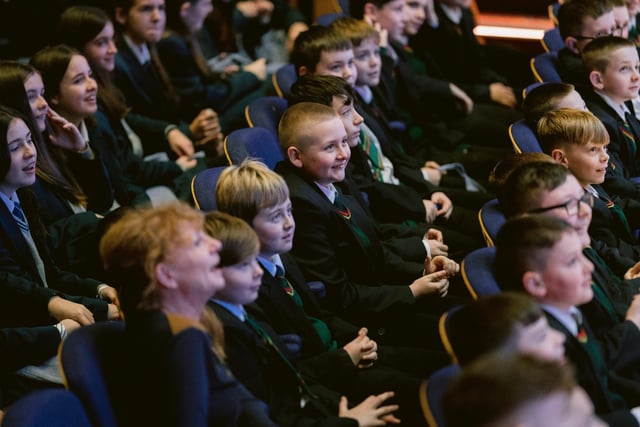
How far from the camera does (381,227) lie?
12.0 feet

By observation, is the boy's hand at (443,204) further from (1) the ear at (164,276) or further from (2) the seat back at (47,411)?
(2) the seat back at (47,411)

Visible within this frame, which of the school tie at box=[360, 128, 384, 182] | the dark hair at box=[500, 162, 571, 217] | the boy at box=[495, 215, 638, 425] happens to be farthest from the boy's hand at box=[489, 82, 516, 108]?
the boy at box=[495, 215, 638, 425]

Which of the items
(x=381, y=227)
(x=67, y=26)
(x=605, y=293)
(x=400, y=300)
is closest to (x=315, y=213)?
(x=400, y=300)

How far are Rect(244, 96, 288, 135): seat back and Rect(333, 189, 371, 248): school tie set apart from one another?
45 centimetres

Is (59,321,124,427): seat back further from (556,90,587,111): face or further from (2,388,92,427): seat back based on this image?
(556,90,587,111): face

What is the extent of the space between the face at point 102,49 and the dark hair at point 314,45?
801mm

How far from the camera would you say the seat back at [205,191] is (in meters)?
2.94

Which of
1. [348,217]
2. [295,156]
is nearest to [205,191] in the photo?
[295,156]

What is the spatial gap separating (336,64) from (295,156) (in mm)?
952

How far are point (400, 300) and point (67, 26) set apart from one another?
210 centimetres

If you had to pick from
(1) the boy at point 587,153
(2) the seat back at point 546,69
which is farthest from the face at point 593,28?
(1) the boy at point 587,153

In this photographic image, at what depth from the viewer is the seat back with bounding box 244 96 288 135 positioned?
3590 millimetres

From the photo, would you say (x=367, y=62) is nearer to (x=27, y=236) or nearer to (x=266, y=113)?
(x=266, y=113)

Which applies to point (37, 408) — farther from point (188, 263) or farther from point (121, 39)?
point (121, 39)
